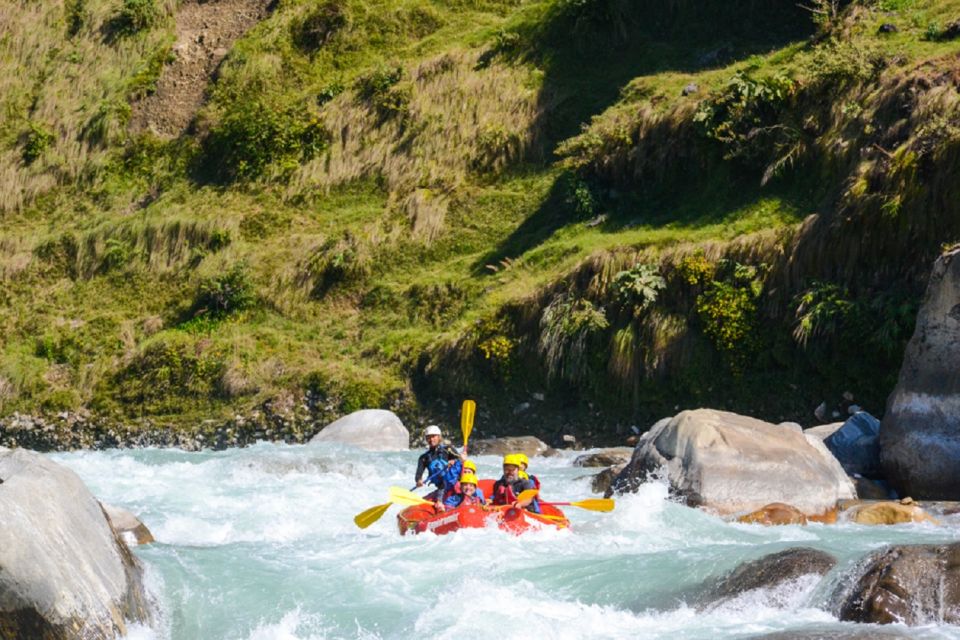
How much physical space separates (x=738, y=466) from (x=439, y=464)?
3.70m

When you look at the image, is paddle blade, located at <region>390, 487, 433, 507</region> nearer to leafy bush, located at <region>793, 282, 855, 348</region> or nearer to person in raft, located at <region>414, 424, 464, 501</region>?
person in raft, located at <region>414, 424, 464, 501</region>

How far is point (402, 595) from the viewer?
364 inches

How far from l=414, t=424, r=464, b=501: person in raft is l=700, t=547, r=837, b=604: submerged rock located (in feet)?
16.5

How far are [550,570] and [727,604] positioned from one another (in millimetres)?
1954

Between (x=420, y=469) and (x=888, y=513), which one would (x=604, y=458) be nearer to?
(x=420, y=469)

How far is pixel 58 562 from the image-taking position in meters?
7.52

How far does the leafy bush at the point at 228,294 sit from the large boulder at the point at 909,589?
18.7 meters

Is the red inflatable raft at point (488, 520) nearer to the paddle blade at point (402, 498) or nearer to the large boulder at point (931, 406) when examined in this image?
the paddle blade at point (402, 498)

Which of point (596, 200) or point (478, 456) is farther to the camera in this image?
point (596, 200)

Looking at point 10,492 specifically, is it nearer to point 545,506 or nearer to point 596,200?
point 545,506

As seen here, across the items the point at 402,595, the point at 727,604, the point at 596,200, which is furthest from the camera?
the point at 596,200

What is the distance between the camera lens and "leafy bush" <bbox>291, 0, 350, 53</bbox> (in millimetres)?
31266

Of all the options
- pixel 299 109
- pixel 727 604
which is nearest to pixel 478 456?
pixel 727 604

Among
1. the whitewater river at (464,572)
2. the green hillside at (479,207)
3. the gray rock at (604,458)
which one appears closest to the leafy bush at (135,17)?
the green hillside at (479,207)
